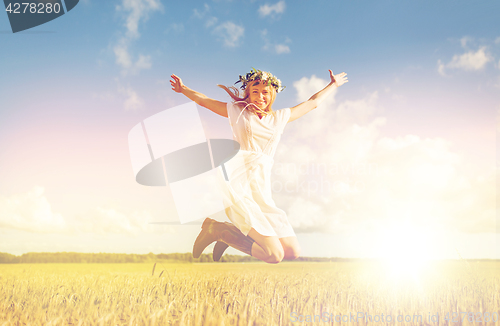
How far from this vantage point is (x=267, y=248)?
12.1ft

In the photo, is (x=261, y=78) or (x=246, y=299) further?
(x=261, y=78)

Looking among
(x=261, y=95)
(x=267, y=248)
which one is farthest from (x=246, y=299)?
(x=261, y=95)

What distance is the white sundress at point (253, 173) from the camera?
3887mm

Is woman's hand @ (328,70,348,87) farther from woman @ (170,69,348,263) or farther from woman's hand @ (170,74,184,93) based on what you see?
woman's hand @ (170,74,184,93)

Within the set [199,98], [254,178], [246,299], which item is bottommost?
[246,299]

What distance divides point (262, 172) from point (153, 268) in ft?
5.91

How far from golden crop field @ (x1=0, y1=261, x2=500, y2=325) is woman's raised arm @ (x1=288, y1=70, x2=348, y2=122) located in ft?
7.13

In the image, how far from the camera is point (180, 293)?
3.53 metres

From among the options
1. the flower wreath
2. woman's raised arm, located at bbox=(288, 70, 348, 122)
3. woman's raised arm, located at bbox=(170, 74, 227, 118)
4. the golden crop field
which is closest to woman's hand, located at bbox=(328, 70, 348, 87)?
woman's raised arm, located at bbox=(288, 70, 348, 122)

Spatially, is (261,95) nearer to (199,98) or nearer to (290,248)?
(199,98)

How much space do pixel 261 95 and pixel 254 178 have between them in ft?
3.69

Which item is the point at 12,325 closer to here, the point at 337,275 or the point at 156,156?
the point at 156,156

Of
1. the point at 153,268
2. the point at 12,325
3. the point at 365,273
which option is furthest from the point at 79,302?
the point at 365,273

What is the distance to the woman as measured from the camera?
379cm
